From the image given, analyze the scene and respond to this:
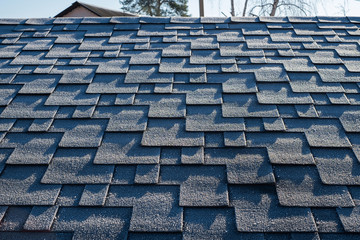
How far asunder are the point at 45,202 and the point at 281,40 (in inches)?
95.2

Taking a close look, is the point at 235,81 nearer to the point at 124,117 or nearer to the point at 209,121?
the point at 209,121

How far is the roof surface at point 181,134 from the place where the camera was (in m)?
1.23

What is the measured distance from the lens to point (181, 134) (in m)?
1.61

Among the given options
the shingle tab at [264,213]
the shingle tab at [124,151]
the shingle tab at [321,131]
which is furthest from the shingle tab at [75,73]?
the shingle tab at [321,131]

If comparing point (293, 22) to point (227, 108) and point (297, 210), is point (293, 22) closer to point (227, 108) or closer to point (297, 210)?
point (227, 108)

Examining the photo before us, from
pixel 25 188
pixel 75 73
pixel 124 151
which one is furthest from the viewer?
pixel 75 73

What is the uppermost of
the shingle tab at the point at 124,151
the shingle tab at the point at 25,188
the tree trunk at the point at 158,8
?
the shingle tab at the point at 124,151

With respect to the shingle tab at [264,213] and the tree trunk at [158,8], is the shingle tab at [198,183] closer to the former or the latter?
the shingle tab at [264,213]

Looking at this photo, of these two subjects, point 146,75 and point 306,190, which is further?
point 146,75

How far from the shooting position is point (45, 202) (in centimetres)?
130

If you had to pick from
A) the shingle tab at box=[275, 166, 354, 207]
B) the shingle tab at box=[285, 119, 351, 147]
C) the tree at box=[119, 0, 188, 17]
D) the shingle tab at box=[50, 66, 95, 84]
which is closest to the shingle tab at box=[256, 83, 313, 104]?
the shingle tab at box=[285, 119, 351, 147]

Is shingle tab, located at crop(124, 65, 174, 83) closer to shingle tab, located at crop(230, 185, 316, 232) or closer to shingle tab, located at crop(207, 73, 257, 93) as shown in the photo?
shingle tab, located at crop(207, 73, 257, 93)

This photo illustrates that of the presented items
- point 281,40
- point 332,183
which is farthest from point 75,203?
point 281,40

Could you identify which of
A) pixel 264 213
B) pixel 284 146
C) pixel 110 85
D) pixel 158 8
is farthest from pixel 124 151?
pixel 158 8
